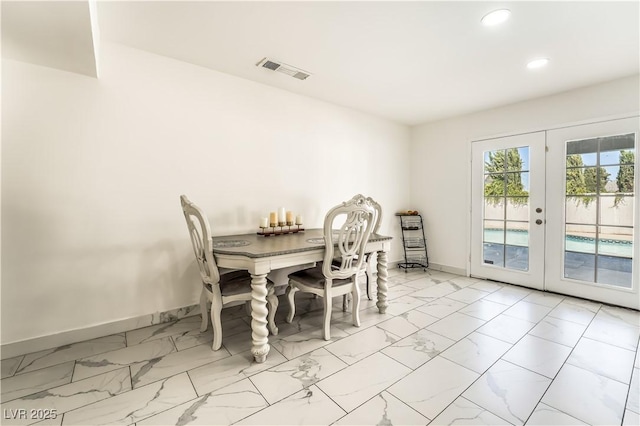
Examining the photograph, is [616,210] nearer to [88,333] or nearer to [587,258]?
[587,258]

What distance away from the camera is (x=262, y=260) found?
1.95m

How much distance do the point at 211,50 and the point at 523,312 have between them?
156 inches

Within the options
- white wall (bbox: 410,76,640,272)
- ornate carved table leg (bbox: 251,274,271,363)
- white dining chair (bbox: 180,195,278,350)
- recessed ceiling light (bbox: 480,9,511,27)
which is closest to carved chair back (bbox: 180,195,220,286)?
white dining chair (bbox: 180,195,278,350)

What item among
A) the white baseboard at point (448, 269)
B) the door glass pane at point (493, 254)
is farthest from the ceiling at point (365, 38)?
the white baseboard at point (448, 269)

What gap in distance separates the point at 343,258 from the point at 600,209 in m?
3.07

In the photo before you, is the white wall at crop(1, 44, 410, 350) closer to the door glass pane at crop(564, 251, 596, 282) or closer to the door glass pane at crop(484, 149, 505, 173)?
the door glass pane at crop(484, 149, 505, 173)

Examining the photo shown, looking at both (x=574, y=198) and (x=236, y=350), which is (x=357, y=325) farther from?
(x=574, y=198)

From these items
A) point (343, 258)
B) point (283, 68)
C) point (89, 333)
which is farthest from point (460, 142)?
point (89, 333)

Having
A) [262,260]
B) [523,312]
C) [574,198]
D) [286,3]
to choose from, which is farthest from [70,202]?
[574,198]

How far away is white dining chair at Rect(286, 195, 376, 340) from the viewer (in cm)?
221

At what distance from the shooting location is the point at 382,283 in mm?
2842

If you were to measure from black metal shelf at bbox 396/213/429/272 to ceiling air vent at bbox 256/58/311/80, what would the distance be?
2858 mm

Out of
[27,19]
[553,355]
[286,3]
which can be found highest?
[286,3]

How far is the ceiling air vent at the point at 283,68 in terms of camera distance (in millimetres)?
2637
